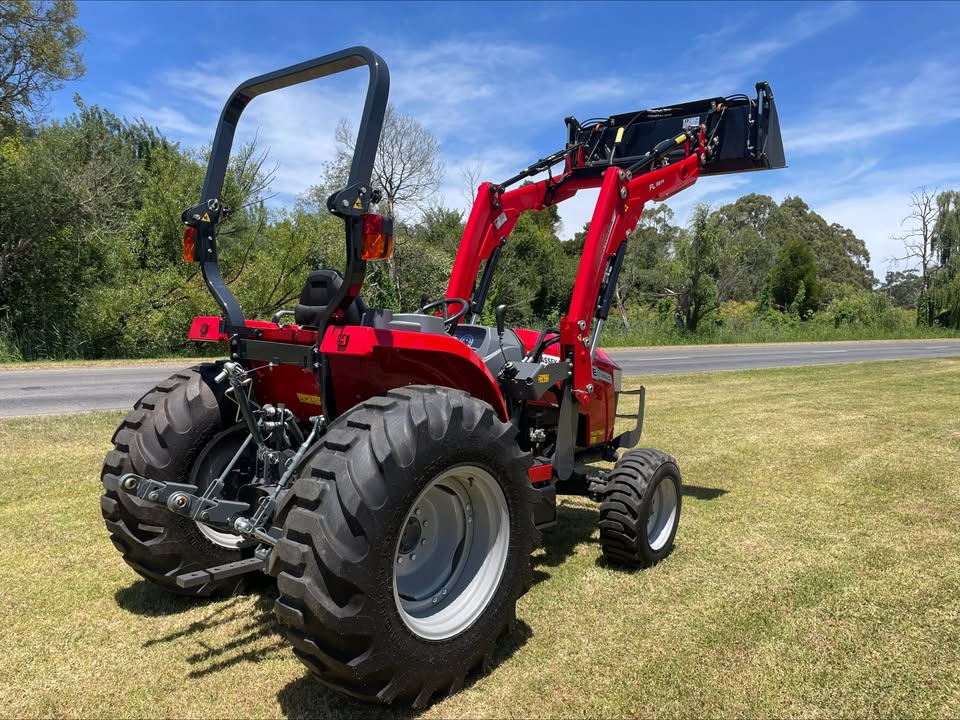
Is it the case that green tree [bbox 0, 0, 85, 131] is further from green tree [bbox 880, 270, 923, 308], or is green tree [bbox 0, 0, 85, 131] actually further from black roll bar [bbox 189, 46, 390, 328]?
green tree [bbox 880, 270, 923, 308]

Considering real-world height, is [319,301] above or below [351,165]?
below

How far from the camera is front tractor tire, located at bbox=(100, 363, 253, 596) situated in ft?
11.4

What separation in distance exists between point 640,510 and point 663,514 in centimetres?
49

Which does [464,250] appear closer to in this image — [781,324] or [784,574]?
[784,574]

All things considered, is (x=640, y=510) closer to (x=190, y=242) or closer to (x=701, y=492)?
(x=701, y=492)

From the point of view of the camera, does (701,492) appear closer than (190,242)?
No

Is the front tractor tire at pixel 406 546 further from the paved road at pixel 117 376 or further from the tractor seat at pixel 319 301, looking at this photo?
the paved road at pixel 117 376

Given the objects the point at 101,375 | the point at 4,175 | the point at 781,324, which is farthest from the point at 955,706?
the point at 781,324

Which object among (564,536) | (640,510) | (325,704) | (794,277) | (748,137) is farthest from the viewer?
(794,277)

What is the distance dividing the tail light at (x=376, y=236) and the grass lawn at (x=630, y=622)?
1745mm

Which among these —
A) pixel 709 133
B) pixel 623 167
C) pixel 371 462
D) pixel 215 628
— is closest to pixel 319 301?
pixel 371 462

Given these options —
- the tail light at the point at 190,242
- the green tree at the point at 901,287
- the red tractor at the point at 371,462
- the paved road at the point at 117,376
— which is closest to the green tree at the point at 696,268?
the paved road at the point at 117,376

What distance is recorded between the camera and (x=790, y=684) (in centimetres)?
302

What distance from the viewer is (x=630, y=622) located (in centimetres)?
358
